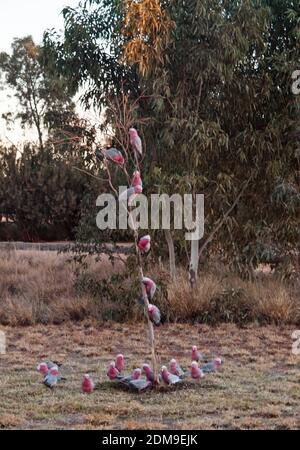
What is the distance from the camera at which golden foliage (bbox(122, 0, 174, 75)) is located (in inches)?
373

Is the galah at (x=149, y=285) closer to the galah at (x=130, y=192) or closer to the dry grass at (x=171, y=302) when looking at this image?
the galah at (x=130, y=192)

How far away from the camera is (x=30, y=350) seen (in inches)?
321

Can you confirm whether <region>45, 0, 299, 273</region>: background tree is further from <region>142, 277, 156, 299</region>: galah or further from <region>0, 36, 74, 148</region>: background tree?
<region>0, 36, 74, 148</region>: background tree

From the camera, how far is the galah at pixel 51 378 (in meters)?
6.23

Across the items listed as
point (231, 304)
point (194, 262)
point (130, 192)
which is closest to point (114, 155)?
point (130, 192)

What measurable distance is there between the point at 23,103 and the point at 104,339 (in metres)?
21.1

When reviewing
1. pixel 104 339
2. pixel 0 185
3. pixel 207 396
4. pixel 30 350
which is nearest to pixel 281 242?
pixel 104 339

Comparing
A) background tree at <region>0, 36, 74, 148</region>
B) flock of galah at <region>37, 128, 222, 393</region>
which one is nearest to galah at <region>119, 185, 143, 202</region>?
flock of galah at <region>37, 128, 222, 393</region>

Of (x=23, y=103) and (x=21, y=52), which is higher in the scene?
(x=21, y=52)

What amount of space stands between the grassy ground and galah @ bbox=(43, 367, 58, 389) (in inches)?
2.1

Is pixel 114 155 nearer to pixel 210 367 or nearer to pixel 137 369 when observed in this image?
pixel 137 369

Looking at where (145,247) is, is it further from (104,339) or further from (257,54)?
(257,54)

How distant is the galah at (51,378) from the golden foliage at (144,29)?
14.5 feet

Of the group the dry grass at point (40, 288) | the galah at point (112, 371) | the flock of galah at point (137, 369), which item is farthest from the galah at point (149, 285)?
the dry grass at point (40, 288)
